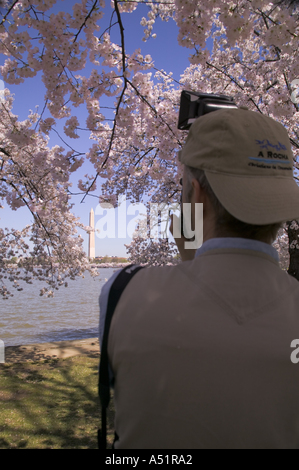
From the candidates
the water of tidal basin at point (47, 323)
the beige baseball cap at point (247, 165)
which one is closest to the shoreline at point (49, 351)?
the water of tidal basin at point (47, 323)

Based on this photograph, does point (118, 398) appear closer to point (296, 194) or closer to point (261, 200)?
point (261, 200)

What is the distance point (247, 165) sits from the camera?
2.88ft

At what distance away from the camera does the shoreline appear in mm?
9561

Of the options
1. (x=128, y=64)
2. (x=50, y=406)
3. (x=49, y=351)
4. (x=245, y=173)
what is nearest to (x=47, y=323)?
(x=49, y=351)

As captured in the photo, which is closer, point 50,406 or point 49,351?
point 50,406

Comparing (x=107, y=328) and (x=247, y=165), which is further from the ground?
(x=247, y=165)

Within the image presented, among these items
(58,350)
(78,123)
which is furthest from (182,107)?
(58,350)

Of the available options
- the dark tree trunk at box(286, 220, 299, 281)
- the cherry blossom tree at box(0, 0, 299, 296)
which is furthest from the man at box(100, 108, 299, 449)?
the dark tree trunk at box(286, 220, 299, 281)

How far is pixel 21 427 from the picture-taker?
491cm

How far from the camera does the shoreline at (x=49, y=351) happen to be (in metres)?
9.56

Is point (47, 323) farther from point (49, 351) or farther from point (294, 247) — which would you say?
point (294, 247)

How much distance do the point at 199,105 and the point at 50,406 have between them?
20.1 feet

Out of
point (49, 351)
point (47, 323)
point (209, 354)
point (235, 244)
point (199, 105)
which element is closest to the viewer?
point (209, 354)

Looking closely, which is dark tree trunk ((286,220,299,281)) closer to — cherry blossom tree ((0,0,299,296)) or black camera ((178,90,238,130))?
cherry blossom tree ((0,0,299,296))
